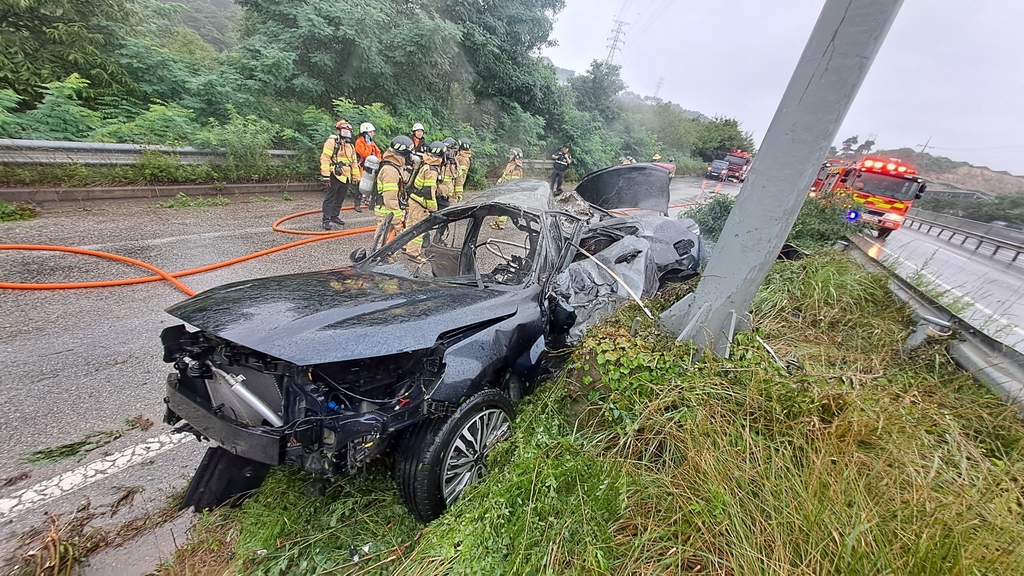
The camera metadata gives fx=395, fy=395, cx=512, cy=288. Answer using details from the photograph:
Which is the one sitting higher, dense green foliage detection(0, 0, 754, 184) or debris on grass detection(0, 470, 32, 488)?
dense green foliage detection(0, 0, 754, 184)

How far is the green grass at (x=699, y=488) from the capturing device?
1362 mm

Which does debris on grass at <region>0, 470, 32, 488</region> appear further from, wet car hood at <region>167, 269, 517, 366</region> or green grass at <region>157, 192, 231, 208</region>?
green grass at <region>157, 192, 231, 208</region>

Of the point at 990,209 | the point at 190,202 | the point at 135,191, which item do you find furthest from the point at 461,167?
the point at 990,209

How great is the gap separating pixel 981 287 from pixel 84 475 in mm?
10233

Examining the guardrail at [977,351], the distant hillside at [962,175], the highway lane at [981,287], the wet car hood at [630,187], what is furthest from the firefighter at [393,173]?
the distant hillside at [962,175]

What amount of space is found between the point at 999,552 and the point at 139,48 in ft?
41.5

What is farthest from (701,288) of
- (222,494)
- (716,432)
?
(222,494)

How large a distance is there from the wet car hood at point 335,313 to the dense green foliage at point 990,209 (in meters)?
29.9

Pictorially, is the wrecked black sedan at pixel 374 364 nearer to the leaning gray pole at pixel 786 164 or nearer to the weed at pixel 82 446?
the leaning gray pole at pixel 786 164

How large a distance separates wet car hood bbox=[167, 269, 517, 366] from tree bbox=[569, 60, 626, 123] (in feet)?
78.7

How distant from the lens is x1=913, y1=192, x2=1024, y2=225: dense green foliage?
19812mm

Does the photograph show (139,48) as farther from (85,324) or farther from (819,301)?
(819,301)

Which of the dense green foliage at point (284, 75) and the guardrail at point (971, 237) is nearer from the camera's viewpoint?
the dense green foliage at point (284, 75)

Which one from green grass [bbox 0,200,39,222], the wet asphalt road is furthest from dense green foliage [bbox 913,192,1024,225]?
green grass [bbox 0,200,39,222]
